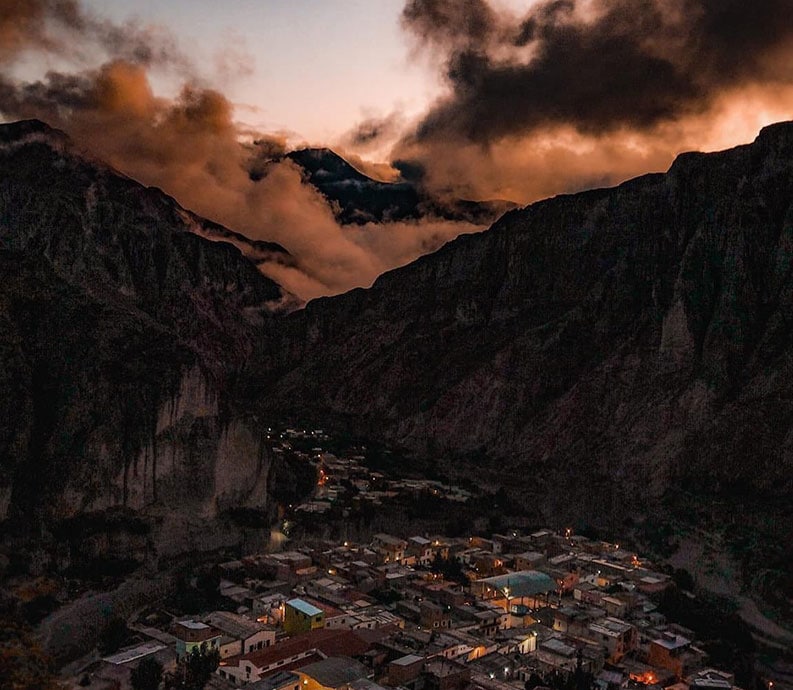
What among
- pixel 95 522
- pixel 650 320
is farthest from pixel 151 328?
pixel 650 320

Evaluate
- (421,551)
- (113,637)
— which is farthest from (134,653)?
(421,551)

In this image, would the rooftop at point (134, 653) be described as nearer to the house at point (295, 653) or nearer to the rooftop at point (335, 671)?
the house at point (295, 653)

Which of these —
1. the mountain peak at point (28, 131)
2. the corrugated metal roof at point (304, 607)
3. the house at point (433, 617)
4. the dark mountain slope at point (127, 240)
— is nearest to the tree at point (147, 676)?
the corrugated metal roof at point (304, 607)

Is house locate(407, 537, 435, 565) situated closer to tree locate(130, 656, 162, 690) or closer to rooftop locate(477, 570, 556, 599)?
rooftop locate(477, 570, 556, 599)

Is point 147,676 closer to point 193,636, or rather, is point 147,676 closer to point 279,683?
point 193,636

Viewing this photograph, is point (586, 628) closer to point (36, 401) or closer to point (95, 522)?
point (95, 522)
